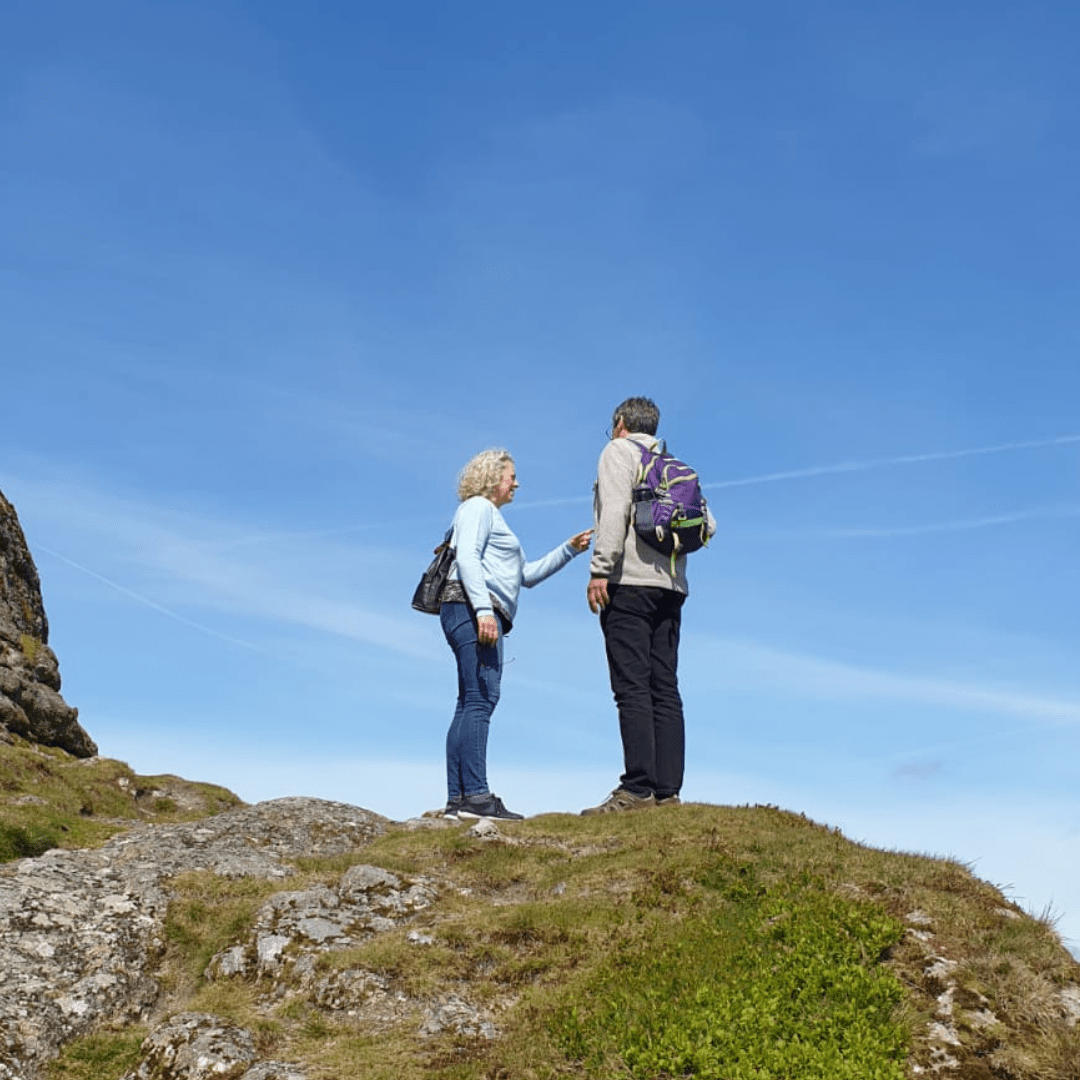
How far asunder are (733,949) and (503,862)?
4227 millimetres

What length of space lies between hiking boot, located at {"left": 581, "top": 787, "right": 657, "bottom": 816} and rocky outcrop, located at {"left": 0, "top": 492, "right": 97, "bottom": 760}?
16980 mm

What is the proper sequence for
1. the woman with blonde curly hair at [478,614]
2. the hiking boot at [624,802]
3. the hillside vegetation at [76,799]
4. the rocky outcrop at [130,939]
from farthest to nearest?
the hillside vegetation at [76,799], the woman with blonde curly hair at [478,614], the hiking boot at [624,802], the rocky outcrop at [130,939]

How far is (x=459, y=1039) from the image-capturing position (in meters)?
10.3

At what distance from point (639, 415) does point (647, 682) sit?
13.7 feet

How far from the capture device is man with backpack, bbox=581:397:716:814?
1558 cm

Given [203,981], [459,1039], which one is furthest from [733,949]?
[203,981]

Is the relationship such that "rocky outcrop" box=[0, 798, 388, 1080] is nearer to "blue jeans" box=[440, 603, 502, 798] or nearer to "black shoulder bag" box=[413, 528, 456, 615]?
"blue jeans" box=[440, 603, 502, 798]

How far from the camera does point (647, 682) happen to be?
15.6m

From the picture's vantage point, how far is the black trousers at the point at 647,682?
51.2 feet

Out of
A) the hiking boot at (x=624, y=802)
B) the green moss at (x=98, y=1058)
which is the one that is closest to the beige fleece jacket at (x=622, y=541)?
the hiking boot at (x=624, y=802)

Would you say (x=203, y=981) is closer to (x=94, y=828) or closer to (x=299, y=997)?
(x=299, y=997)

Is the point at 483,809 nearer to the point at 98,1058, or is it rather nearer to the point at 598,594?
the point at 598,594

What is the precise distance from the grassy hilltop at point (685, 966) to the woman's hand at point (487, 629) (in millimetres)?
3124

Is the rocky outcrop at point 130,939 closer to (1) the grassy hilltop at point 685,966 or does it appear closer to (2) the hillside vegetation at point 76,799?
(1) the grassy hilltop at point 685,966
